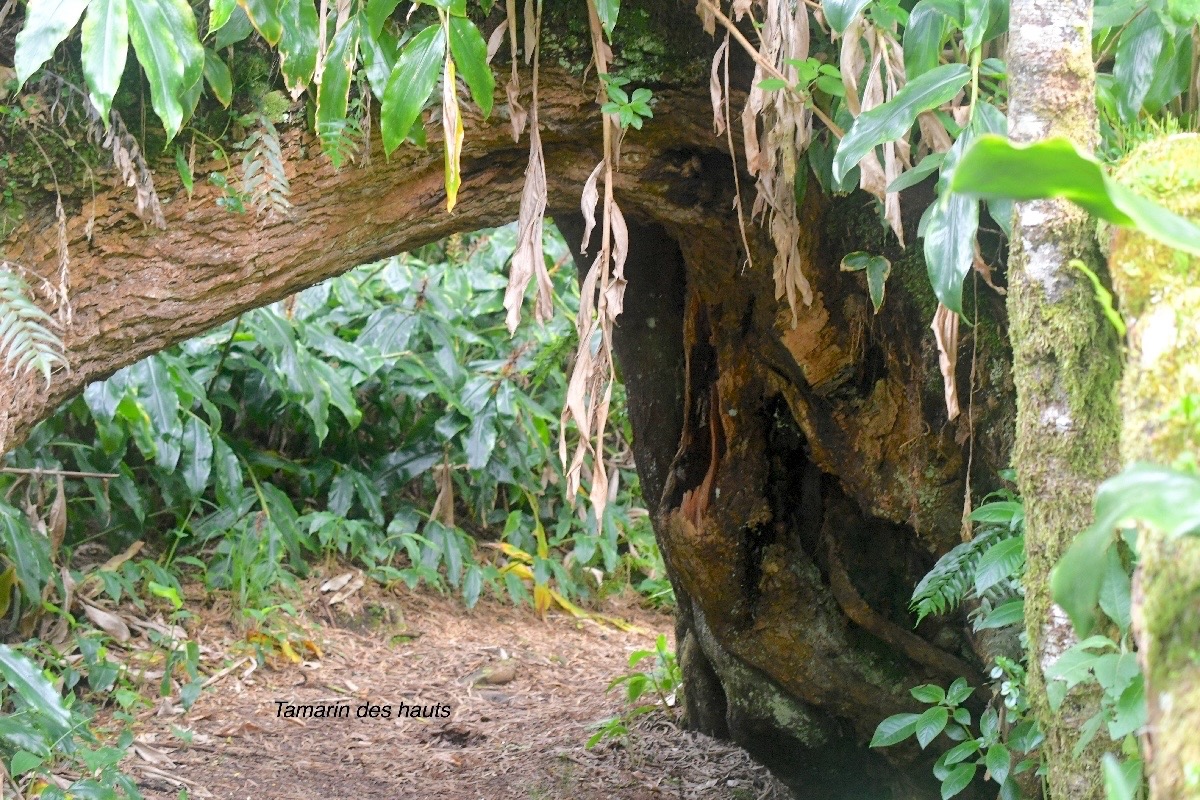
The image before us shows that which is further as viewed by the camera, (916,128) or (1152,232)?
(916,128)

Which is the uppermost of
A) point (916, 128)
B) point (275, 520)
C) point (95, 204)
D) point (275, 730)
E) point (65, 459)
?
point (916, 128)

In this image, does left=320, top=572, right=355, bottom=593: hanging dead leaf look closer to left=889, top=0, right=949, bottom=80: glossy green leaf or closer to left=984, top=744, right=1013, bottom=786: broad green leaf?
left=984, top=744, right=1013, bottom=786: broad green leaf

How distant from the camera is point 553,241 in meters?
5.59

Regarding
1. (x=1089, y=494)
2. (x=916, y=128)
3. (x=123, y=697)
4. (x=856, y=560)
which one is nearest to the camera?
(x=1089, y=494)

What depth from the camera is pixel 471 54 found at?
5.48 feet

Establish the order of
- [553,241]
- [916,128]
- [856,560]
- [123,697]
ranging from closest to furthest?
[916,128] → [856,560] → [123,697] → [553,241]

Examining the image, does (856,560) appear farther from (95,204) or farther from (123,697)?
(123,697)

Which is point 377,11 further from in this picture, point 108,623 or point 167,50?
point 108,623

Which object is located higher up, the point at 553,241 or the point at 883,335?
the point at 553,241

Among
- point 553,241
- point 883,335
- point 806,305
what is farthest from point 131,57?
point 553,241

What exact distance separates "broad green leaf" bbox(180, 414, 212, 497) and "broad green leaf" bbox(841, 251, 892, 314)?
2.63 m

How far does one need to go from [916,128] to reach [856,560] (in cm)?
108

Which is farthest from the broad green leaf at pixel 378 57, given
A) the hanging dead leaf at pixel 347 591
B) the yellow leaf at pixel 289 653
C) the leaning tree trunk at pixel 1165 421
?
the hanging dead leaf at pixel 347 591

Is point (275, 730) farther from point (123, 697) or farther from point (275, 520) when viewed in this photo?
point (275, 520)
